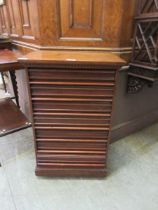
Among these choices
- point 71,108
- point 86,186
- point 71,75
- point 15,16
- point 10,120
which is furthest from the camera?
point 15,16

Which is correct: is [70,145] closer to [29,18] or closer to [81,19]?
[81,19]

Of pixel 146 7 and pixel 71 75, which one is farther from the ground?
pixel 146 7

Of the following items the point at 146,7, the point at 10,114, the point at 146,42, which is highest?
the point at 146,7

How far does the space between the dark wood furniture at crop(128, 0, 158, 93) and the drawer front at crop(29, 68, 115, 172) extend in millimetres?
429

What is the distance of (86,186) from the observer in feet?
4.75

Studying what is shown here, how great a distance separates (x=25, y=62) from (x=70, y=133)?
59 centimetres

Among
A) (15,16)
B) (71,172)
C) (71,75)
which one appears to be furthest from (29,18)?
(71,172)

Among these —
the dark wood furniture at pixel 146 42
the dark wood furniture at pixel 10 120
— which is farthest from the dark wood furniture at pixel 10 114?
the dark wood furniture at pixel 146 42

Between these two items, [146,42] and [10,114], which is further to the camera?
[10,114]

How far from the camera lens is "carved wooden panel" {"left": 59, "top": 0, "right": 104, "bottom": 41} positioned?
1.32m

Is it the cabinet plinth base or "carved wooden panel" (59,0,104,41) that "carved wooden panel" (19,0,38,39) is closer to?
"carved wooden panel" (59,0,104,41)

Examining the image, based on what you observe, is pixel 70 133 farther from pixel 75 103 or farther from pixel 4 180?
pixel 4 180

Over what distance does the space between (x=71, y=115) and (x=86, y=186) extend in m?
0.62

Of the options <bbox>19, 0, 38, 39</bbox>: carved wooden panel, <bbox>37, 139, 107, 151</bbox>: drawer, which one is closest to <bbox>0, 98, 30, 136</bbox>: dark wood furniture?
<bbox>37, 139, 107, 151</bbox>: drawer
